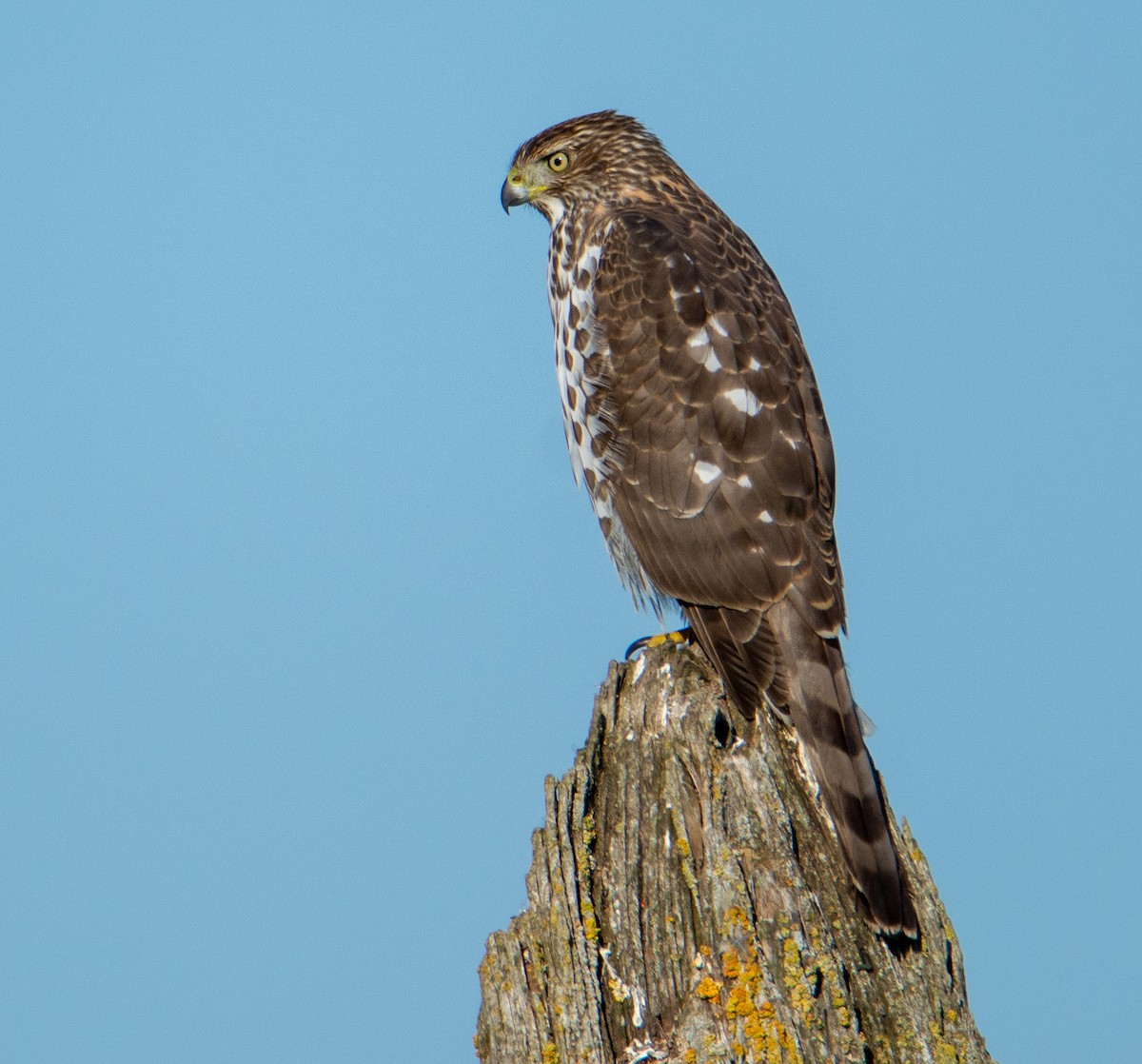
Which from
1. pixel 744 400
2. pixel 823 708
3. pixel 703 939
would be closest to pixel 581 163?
pixel 744 400

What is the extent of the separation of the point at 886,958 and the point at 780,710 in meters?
0.99

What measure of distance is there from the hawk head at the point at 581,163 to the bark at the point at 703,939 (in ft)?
10.6

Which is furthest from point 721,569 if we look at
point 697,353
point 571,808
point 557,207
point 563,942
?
point 557,207

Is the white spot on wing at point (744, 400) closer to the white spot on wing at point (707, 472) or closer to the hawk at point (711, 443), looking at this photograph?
the hawk at point (711, 443)

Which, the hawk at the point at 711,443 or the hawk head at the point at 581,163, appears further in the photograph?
the hawk head at the point at 581,163

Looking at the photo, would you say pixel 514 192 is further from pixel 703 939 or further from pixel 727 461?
pixel 703 939

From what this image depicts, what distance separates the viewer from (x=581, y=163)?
251 inches

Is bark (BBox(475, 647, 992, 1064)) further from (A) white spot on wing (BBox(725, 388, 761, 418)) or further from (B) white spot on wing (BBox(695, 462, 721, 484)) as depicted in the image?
(A) white spot on wing (BBox(725, 388, 761, 418))

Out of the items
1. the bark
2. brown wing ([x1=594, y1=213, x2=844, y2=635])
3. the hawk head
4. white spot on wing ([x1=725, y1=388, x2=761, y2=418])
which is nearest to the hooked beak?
the hawk head

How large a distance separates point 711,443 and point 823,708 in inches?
47.6

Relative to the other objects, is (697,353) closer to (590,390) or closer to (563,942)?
(590,390)

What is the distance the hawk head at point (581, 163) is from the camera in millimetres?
6266

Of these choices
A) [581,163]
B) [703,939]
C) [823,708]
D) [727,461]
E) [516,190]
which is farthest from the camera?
[516,190]

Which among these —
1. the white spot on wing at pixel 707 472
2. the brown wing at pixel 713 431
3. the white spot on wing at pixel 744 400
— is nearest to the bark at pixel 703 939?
the brown wing at pixel 713 431
